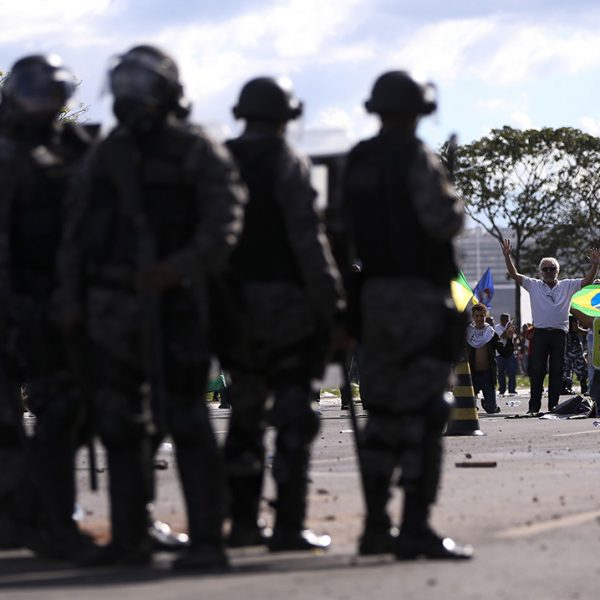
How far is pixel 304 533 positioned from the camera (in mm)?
7922

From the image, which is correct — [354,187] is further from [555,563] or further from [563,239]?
[563,239]

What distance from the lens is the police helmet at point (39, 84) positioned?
308 inches

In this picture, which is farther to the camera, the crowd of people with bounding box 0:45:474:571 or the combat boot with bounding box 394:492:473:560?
the combat boot with bounding box 394:492:473:560

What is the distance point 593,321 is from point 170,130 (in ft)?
52.3

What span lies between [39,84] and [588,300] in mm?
16662

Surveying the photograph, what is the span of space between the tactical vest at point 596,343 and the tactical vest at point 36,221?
1437cm

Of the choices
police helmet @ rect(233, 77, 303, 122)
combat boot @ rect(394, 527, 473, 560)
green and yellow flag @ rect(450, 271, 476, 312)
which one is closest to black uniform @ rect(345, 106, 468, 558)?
combat boot @ rect(394, 527, 473, 560)

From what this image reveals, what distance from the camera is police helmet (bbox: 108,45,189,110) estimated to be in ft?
23.5

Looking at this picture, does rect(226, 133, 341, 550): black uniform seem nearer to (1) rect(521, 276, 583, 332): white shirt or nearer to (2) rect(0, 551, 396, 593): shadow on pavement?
(2) rect(0, 551, 396, 593): shadow on pavement

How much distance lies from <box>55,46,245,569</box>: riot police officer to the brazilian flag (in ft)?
54.8

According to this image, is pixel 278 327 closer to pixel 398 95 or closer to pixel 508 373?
pixel 398 95

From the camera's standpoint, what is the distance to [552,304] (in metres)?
21.6

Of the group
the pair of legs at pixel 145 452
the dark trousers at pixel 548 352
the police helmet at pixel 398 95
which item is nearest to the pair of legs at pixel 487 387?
the dark trousers at pixel 548 352

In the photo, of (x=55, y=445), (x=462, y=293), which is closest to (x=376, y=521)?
(x=55, y=445)
